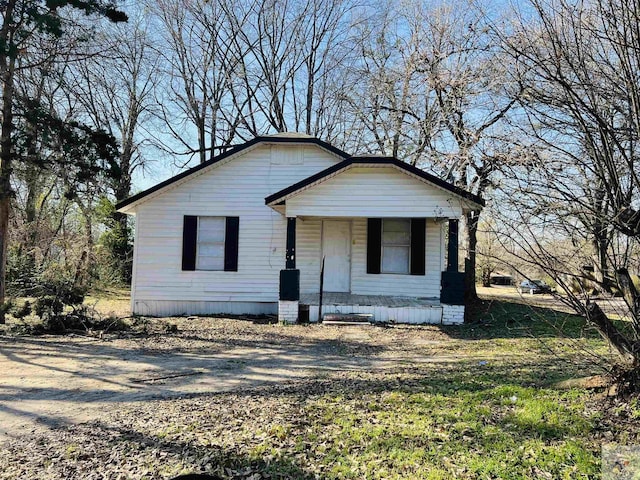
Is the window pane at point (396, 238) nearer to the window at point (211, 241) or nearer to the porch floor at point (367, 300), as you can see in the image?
the porch floor at point (367, 300)

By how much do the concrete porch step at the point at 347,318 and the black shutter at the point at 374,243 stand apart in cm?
208

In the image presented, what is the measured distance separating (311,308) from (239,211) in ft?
12.2

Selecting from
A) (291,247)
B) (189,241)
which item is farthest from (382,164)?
(189,241)

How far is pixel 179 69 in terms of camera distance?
24.0 meters

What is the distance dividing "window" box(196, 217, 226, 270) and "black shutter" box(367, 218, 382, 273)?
4.25 meters

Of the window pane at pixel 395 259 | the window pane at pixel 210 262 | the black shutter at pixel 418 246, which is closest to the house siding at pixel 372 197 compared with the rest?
the black shutter at pixel 418 246

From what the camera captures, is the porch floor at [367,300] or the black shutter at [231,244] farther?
the black shutter at [231,244]

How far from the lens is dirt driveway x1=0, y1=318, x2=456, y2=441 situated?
5082 mm

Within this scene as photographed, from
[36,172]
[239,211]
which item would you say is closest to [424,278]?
[239,211]

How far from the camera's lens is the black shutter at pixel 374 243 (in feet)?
40.2

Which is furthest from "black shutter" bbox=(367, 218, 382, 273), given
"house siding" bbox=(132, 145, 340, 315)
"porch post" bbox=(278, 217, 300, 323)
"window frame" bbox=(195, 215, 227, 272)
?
"window frame" bbox=(195, 215, 227, 272)

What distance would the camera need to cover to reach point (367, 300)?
11352mm

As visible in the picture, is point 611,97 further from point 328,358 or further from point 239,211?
point 239,211

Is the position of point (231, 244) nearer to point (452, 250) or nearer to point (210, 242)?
point (210, 242)
